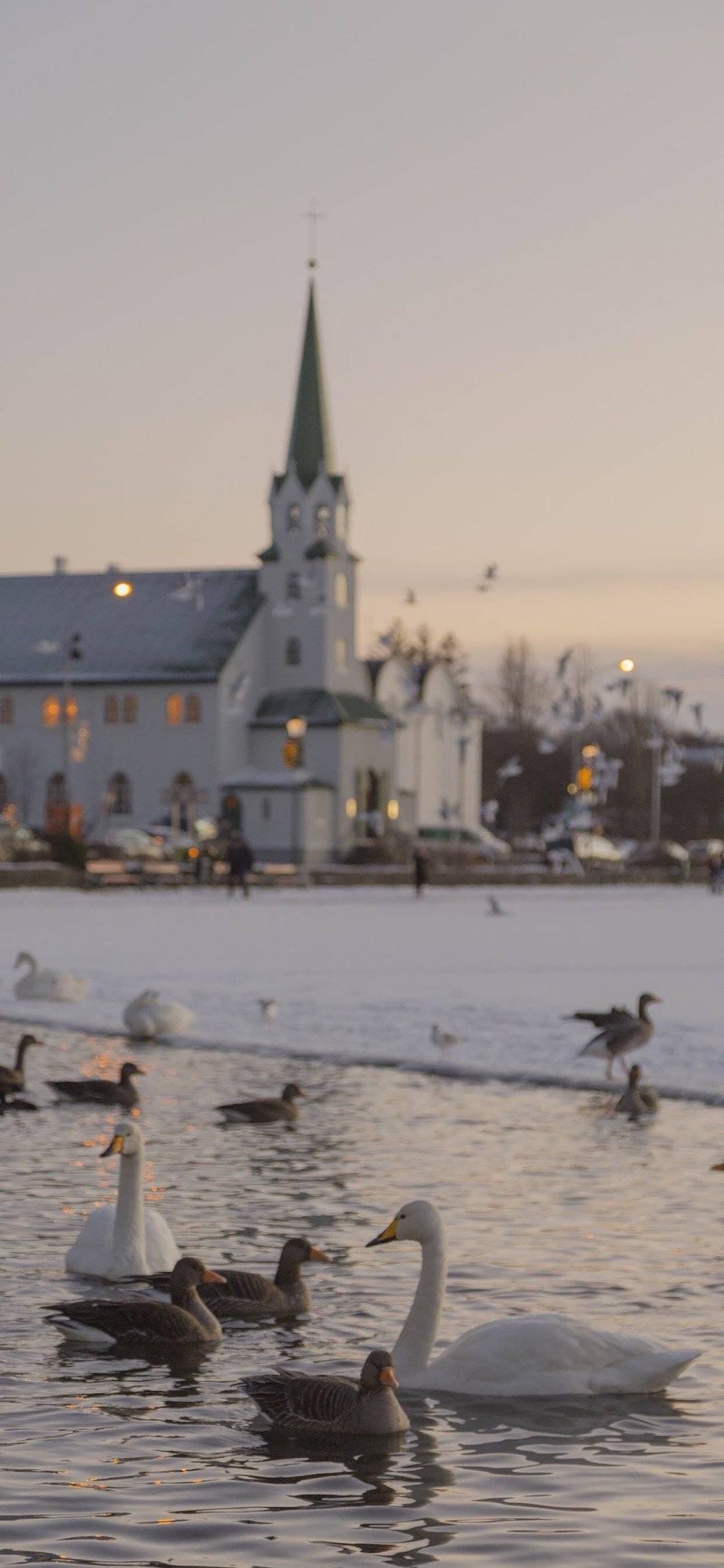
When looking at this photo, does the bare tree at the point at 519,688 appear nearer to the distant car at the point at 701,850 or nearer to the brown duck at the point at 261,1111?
the distant car at the point at 701,850

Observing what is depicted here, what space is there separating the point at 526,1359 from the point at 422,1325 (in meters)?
0.43

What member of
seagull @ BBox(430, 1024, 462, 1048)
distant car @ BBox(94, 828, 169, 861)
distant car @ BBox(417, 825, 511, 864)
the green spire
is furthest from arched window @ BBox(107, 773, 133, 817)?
seagull @ BBox(430, 1024, 462, 1048)

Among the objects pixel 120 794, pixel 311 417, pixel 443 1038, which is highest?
pixel 311 417

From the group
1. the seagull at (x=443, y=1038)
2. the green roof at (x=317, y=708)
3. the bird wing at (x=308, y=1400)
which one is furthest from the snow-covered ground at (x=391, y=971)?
the green roof at (x=317, y=708)

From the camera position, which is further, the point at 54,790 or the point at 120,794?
the point at 54,790

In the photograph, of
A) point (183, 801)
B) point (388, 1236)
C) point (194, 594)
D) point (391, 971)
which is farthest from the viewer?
point (194, 594)

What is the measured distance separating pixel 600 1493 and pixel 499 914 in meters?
47.2

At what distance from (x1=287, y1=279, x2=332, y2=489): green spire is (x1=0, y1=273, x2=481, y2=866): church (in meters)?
0.08

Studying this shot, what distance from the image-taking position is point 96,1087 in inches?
699

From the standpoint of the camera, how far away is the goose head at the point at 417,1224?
9203 mm

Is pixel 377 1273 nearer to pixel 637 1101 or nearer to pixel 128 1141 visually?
pixel 128 1141

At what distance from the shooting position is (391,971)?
107 feet

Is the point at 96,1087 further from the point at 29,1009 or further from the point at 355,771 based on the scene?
the point at 355,771

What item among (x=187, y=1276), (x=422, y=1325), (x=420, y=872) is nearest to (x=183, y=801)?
(x=420, y=872)
